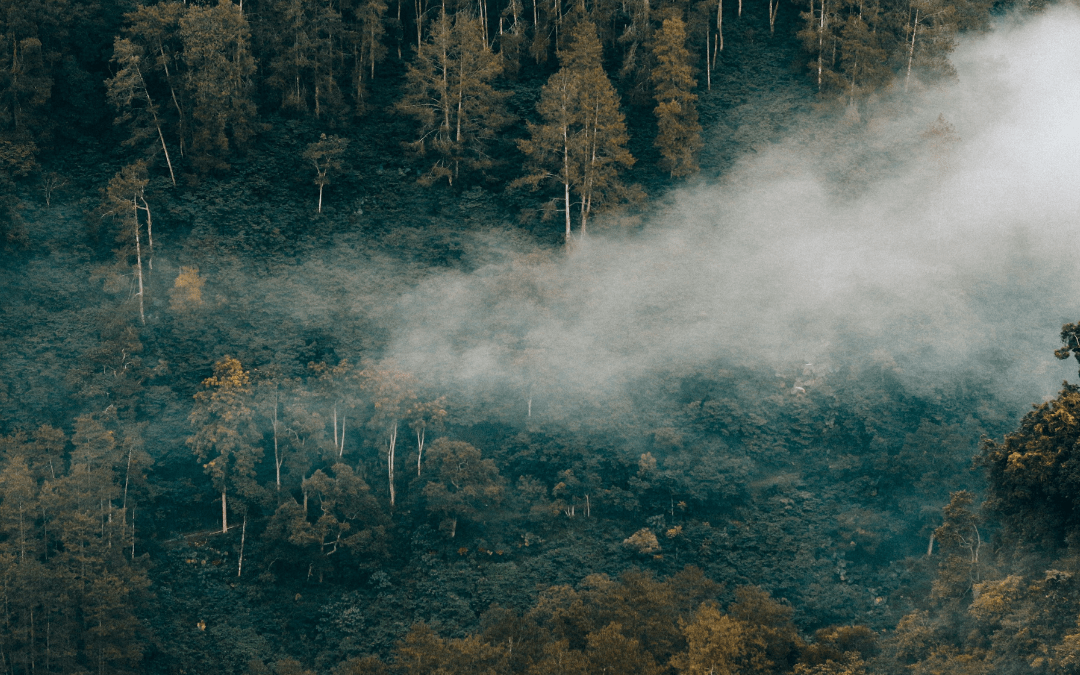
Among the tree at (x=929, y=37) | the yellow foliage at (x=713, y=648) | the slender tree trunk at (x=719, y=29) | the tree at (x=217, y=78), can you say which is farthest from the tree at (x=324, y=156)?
the yellow foliage at (x=713, y=648)

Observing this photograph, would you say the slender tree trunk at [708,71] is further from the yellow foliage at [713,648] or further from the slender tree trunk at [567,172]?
the yellow foliage at [713,648]

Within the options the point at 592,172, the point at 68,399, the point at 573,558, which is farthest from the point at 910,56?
the point at 68,399

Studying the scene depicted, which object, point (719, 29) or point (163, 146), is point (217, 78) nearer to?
point (163, 146)

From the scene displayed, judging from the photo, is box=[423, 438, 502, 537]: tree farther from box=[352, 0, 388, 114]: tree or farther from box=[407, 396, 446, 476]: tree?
box=[352, 0, 388, 114]: tree

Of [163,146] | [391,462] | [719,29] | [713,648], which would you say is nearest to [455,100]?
[163,146]

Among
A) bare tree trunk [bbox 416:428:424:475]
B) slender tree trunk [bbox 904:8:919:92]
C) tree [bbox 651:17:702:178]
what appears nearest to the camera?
bare tree trunk [bbox 416:428:424:475]

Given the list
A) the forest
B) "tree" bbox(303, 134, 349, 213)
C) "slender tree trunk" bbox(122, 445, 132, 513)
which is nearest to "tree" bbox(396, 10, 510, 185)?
the forest

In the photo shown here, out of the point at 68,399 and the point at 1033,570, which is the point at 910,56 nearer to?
the point at 1033,570
